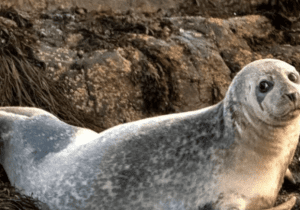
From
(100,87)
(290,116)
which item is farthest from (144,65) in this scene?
(290,116)

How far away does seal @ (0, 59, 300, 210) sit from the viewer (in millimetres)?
2023

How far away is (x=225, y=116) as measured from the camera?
2.15 meters

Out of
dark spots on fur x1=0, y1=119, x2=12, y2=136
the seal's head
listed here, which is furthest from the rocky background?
the seal's head

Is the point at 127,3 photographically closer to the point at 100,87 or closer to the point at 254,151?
the point at 100,87

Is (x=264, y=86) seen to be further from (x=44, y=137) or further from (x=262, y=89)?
(x=44, y=137)

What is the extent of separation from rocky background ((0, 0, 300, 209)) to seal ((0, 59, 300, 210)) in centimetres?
144

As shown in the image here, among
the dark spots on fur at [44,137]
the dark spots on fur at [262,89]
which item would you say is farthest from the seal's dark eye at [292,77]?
the dark spots on fur at [44,137]

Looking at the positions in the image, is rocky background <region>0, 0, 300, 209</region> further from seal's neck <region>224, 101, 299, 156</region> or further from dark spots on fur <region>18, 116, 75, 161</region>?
seal's neck <region>224, 101, 299, 156</region>

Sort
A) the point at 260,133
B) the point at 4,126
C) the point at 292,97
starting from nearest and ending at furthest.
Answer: the point at 292,97 < the point at 260,133 < the point at 4,126

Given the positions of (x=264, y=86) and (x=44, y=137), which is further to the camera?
(x=44, y=137)

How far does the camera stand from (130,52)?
4.43 metres

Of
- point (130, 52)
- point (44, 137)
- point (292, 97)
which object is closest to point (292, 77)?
point (292, 97)

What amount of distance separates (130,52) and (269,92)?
8.58ft

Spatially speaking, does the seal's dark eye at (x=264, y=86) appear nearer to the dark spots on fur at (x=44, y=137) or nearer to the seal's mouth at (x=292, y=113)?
the seal's mouth at (x=292, y=113)
